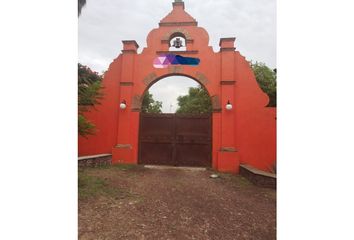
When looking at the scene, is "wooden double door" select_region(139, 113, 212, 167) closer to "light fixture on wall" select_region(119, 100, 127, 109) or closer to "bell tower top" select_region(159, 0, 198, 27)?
"light fixture on wall" select_region(119, 100, 127, 109)

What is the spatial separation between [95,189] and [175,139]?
3.55 metres

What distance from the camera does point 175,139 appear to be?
718 centimetres

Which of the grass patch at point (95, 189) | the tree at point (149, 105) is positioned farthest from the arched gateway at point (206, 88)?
the tree at point (149, 105)

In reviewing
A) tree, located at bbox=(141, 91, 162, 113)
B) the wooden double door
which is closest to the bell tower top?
the wooden double door

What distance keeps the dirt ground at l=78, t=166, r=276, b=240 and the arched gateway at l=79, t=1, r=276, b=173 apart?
1.55 metres

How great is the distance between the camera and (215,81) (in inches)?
281

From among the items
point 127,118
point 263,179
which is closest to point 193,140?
point 127,118

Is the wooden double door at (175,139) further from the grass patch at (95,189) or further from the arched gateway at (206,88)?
the grass patch at (95,189)

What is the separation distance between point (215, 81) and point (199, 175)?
10.7 feet

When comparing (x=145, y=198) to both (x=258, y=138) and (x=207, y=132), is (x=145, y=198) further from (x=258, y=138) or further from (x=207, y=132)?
(x=258, y=138)

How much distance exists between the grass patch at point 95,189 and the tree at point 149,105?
37.9 feet

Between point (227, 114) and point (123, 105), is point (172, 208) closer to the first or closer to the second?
point (227, 114)

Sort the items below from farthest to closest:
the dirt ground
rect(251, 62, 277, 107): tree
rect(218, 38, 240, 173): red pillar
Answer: rect(251, 62, 277, 107): tree → rect(218, 38, 240, 173): red pillar → the dirt ground

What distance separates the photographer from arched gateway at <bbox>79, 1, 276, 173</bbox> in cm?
675
